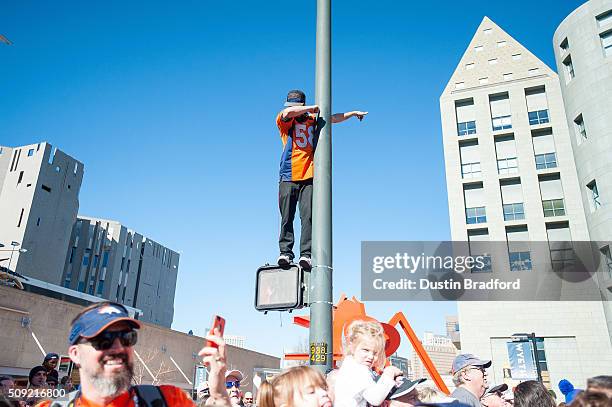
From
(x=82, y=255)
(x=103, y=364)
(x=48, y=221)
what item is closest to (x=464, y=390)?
(x=103, y=364)

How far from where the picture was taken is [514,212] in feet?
111

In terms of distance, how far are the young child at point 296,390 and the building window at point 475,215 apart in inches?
1315

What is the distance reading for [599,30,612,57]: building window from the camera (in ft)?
99.3

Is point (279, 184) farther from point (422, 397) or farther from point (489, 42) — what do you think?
point (489, 42)

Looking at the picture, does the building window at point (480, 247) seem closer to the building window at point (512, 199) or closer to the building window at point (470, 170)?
the building window at point (512, 199)

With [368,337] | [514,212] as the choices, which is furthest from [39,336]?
[514,212]

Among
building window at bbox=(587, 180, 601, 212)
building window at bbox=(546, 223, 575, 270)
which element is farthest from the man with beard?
building window at bbox=(587, 180, 601, 212)

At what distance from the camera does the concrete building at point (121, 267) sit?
235 feet

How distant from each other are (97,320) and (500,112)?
38.1m

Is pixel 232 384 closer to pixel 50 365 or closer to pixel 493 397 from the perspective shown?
pixel 493 397

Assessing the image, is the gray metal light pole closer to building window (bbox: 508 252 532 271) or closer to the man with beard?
the man with beard

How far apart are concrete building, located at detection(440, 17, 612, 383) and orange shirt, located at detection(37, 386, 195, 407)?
30608mm

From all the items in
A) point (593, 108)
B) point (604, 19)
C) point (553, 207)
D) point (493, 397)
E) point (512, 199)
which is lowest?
point (493, 397)

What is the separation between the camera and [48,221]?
55.9 meters
